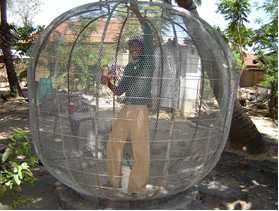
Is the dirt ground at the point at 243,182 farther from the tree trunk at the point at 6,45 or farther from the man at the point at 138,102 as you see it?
the tree trunk at the point at 6,45

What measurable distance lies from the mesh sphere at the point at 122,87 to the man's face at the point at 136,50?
4 centimetres

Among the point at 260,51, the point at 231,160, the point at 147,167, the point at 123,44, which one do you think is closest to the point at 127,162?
Answer: the point at 147,167

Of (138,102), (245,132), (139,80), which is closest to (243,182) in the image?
(245,132)

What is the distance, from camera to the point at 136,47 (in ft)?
7.73

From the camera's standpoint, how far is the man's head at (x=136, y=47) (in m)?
2.35

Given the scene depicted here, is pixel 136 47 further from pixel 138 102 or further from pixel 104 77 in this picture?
pixel 138 102

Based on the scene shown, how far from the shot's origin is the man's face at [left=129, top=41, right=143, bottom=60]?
7.72 feet

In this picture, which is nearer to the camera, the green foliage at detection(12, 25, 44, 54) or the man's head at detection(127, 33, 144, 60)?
the man's head at detection(127, 33, 144, 60)

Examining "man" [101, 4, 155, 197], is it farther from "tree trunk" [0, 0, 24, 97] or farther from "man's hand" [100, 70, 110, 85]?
"tree trunk" [0, 0, 24, 97]

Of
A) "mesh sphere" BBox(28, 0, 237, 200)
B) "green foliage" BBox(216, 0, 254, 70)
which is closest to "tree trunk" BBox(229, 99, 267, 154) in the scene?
"mesh sphere" BBox(28, 0, 237, 200)

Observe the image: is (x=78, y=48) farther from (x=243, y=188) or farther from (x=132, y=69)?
(x=243, y=188)

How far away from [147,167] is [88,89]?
99cm

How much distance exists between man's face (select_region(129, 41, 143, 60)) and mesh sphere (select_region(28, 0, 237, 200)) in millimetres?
36

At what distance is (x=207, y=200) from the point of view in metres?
2.91
